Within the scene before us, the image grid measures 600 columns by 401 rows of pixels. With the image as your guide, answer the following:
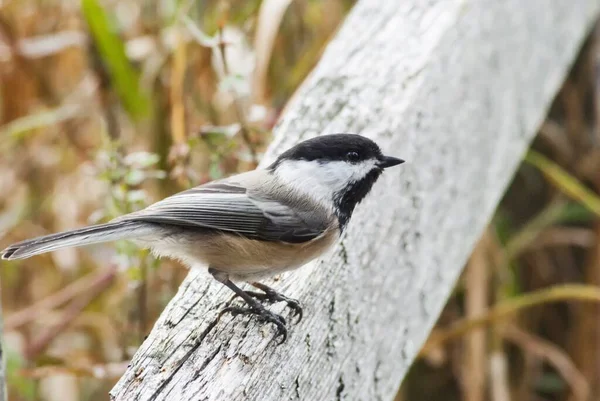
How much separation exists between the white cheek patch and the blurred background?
0.43 m

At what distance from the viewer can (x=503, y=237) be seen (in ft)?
9.68

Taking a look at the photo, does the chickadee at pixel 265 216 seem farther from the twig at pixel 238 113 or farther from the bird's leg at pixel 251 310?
the twig at pixel 238 113

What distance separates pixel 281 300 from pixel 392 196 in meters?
0.38

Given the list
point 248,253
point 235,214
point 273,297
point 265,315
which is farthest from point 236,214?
point 265,315

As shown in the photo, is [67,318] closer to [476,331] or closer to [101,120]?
[101,120]

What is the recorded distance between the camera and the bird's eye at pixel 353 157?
1.67m

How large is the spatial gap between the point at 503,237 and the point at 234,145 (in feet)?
4.94

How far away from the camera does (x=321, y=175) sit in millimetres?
1777

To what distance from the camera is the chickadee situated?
157 cm

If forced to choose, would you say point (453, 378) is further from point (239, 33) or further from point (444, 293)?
point (239, 33)

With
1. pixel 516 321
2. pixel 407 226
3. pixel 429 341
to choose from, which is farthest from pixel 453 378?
pixel 407 226

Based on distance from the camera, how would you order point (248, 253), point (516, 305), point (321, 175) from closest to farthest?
1. point (248, 253)
2. point (321, 175)
3. point (516, 305)

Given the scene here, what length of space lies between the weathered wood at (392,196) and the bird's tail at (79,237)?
0.16 m

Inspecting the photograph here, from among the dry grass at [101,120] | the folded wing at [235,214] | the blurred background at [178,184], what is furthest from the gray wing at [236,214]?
the blurred background at [178,184]
